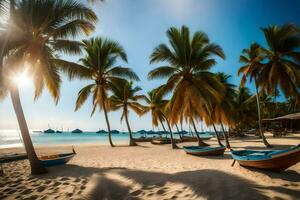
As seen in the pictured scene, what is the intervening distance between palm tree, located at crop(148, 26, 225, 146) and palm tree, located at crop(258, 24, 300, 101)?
4529mm

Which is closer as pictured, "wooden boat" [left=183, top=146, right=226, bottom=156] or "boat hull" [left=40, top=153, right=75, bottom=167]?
"boat hull" [left=40, top=153, right=75, bottom=167]

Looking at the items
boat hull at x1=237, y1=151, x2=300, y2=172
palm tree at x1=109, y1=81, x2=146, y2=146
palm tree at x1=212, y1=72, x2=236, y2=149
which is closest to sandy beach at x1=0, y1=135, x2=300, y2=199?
boat hull at x1=237, y1=151, x2=300, y2=172

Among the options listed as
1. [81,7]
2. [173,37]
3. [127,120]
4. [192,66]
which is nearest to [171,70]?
[192,66]

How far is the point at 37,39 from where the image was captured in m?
8.90

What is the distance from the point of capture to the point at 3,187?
21.2ft

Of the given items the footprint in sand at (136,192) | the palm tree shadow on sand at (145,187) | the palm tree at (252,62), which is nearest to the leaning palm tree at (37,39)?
the palm tree shadow on sand at (145,187)

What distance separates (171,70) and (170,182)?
10750mm

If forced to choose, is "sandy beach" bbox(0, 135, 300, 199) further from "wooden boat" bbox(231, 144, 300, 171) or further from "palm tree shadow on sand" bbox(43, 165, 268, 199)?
"wooden boat" bbox(231, 144, 300, 171)

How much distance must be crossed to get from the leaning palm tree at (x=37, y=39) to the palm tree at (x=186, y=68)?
7316mm

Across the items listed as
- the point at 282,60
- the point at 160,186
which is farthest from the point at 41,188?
the point at 282,60

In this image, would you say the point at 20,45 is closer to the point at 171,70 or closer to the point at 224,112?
the point at 171,70

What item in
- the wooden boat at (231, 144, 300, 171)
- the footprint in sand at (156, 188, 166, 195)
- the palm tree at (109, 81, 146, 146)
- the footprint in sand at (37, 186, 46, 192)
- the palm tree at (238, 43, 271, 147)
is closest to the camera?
the footprint in sand at (156, 188, 166, 195)

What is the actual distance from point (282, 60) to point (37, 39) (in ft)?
58.9

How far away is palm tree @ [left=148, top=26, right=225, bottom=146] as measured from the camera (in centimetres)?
1440
